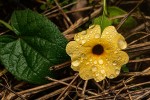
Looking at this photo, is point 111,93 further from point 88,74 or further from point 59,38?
point 59,38

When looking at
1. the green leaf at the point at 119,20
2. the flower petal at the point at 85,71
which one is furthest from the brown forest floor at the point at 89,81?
the flower petal at the point at 85,71

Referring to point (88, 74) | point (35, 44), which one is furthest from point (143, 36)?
point (35, 44)

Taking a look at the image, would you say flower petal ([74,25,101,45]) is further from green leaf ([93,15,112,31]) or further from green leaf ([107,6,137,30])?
green leaf ([107,6,137,30])

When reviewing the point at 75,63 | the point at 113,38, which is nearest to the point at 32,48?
the point at 75,63

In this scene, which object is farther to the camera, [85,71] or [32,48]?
[32,48]

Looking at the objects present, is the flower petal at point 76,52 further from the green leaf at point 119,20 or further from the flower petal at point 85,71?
the green leaf at point 119,20

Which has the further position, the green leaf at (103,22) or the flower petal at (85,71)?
the green leaf at (103,22)

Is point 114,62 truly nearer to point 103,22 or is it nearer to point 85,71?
point 85,71
